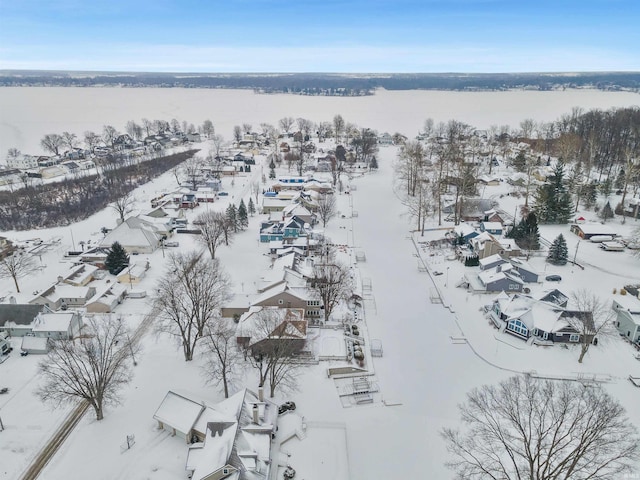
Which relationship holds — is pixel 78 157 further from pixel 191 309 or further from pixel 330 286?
pixel 330 286

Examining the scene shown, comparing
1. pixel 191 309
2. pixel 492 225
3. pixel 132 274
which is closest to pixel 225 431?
pixel 191 309

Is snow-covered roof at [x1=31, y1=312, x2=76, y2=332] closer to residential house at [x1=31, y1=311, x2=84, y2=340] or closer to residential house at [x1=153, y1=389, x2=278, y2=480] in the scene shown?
residential house at [x1=31, y1=311, x2=84, y2=340]

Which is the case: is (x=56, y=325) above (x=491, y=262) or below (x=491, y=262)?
below

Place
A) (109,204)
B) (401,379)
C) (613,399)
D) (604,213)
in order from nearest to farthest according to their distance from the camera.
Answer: (613,399) < (401,379) < (604,213) < (109,204)

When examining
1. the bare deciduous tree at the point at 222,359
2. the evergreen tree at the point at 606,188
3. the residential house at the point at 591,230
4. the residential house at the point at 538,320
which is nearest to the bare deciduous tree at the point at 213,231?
the bare deciduous tree at the point at 222,359

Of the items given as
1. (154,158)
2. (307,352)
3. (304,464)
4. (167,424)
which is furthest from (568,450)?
(154,158)

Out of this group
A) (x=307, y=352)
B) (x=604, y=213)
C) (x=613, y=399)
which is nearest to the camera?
(x=613, y=399)

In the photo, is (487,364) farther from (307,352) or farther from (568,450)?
(307,352)
